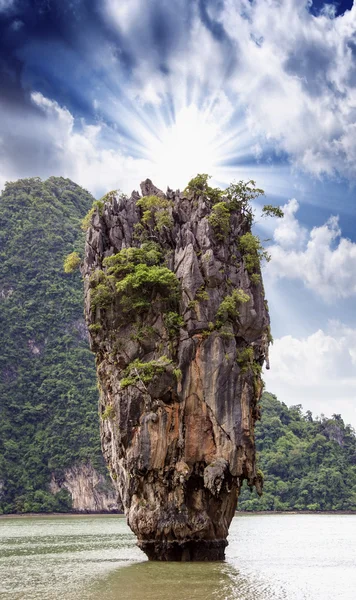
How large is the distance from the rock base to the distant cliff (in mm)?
53980

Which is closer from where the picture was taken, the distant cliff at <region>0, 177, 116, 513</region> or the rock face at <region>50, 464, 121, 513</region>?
the rock face at <region>50, 464, 121, 513</region>

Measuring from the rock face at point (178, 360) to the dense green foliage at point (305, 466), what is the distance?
52.5m

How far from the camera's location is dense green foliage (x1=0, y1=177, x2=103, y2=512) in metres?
75.2

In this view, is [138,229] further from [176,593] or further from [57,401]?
[57,401]

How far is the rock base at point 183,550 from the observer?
19.8 metres

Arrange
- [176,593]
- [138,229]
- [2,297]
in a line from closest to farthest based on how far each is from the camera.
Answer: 1. [176,593]
2. [138,229]
3. [2,297]

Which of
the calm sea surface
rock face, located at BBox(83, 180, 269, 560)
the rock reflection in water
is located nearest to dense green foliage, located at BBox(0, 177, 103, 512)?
the calm sea surface

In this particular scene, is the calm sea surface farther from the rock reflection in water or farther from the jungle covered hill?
the jungle covered hill

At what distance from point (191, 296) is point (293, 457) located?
57.5 metres

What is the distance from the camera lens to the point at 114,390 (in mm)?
21047

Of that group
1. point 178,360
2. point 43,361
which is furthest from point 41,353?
point 178,360

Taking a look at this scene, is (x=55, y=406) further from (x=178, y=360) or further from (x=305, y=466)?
(x=178, y=360)

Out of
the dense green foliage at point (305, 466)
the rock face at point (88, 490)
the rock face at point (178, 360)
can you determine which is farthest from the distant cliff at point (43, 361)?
the rock face at point (178, 360)

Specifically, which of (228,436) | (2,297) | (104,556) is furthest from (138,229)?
(2,297)
